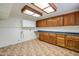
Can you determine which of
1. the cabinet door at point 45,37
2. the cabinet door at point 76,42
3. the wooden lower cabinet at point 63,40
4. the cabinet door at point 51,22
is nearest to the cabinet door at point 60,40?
the wooden lower cabinet at point 63,40

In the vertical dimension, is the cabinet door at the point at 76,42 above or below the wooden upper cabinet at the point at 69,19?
below

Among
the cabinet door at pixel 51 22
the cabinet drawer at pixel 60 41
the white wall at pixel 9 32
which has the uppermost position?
the cabinet door at pixel 51 22

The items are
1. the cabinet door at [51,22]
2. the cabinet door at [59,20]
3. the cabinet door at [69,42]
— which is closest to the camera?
the cabinet door at [69,42]

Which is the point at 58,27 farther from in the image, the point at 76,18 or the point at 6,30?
the point at 6,30

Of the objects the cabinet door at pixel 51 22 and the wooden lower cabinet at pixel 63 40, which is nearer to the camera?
the wooden lower cabinet at pixel 63 40

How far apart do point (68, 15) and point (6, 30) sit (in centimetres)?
196

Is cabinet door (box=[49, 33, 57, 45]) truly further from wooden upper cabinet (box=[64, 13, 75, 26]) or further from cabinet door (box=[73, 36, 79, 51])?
cabinet door (box=[73, 36, 79, 51])

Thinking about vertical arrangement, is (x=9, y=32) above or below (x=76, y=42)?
above

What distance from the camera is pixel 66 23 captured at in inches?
99.3

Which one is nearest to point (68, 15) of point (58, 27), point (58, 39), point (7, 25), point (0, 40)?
point (58, 27)

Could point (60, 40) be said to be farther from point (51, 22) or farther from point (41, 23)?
Result: point (41, 23)

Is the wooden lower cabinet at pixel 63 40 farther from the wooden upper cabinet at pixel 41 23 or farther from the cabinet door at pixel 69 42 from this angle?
the wooden upper cabinet at pixel 41 23

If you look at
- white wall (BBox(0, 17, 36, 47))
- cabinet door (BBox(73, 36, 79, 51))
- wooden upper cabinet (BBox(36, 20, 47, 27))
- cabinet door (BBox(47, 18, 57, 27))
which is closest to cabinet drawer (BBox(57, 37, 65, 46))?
cabinet door (BBox(73, 36, 79, 51))

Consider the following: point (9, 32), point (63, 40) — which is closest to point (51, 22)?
point (63, 40)
